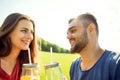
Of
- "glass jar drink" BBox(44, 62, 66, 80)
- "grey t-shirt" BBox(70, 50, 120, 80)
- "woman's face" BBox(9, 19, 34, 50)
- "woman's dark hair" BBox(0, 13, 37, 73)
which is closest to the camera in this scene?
"glass jar drink" BBox(44, 62, 66, 80)

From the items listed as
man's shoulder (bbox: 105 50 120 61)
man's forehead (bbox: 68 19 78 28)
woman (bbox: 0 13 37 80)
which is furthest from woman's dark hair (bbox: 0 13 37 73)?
man's shoulder (bbox: 105 50 120 61)

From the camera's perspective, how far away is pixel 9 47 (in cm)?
229

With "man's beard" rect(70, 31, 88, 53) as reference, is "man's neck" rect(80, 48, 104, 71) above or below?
below

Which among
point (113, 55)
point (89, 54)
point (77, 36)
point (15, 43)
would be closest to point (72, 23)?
point (77, 36)

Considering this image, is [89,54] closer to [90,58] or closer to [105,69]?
[90,58]

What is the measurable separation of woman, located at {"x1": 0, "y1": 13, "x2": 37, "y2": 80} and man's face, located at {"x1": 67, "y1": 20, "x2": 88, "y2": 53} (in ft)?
1.02

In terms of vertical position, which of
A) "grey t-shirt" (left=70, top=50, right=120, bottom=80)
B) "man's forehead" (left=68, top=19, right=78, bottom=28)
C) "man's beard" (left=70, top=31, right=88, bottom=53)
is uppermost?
"man's forehead" (left=68, top=19, right=78, bottom=28)

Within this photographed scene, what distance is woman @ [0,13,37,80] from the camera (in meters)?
2.15

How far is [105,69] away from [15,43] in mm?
751

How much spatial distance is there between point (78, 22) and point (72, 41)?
15cm

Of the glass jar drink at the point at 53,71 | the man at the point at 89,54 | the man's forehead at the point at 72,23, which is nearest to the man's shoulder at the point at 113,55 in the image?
the man at the point at 89,54

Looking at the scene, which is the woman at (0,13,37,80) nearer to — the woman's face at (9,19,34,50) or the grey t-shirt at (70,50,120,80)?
the woman's face at (9,19,34,50)

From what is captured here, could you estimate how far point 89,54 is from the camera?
2.01 m

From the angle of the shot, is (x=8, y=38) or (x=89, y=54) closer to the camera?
(x=89, y=54)
